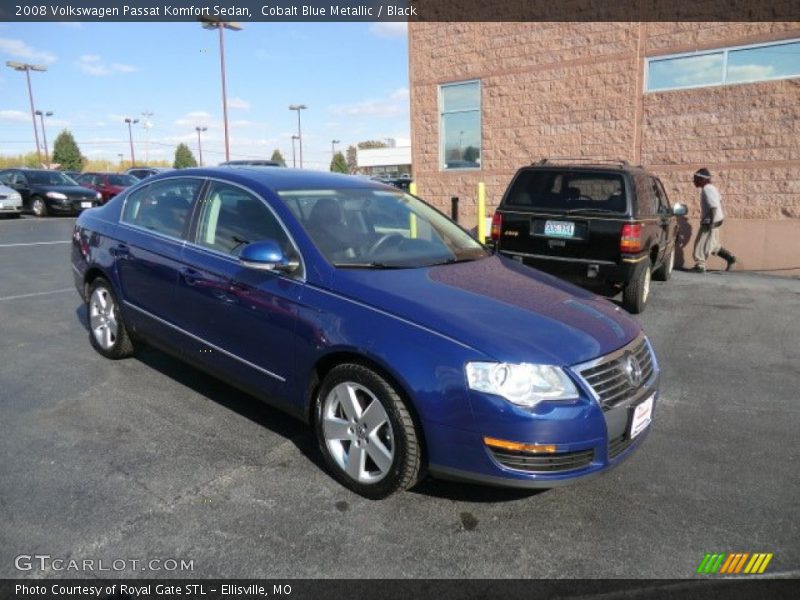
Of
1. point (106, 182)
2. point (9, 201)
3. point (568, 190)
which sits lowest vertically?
point (9, 201)

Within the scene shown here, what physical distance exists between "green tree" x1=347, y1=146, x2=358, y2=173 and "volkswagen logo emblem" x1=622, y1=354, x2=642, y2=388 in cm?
9487

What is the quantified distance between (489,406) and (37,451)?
2636 millimetres

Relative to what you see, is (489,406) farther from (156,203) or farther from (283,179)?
(156,203)

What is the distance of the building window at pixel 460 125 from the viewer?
13.0 metres

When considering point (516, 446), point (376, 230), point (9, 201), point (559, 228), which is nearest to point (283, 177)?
point (376, 230)

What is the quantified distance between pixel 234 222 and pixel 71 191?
1899 centimetres

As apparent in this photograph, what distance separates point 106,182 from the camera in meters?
23.4

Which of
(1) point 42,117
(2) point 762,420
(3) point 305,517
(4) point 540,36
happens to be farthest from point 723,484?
(1) point 42,117

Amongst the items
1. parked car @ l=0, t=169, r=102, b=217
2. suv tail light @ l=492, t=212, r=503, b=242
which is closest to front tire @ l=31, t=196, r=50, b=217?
parked car @ l=0, t=169, r=102, b=217

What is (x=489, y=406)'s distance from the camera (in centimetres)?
263

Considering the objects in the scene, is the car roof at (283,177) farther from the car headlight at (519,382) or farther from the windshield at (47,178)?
the windshield at (47,178)

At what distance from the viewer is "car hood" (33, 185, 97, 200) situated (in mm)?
19750

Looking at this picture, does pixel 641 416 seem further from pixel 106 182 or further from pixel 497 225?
pixel 106 182

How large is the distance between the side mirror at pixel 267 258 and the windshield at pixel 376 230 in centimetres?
21
